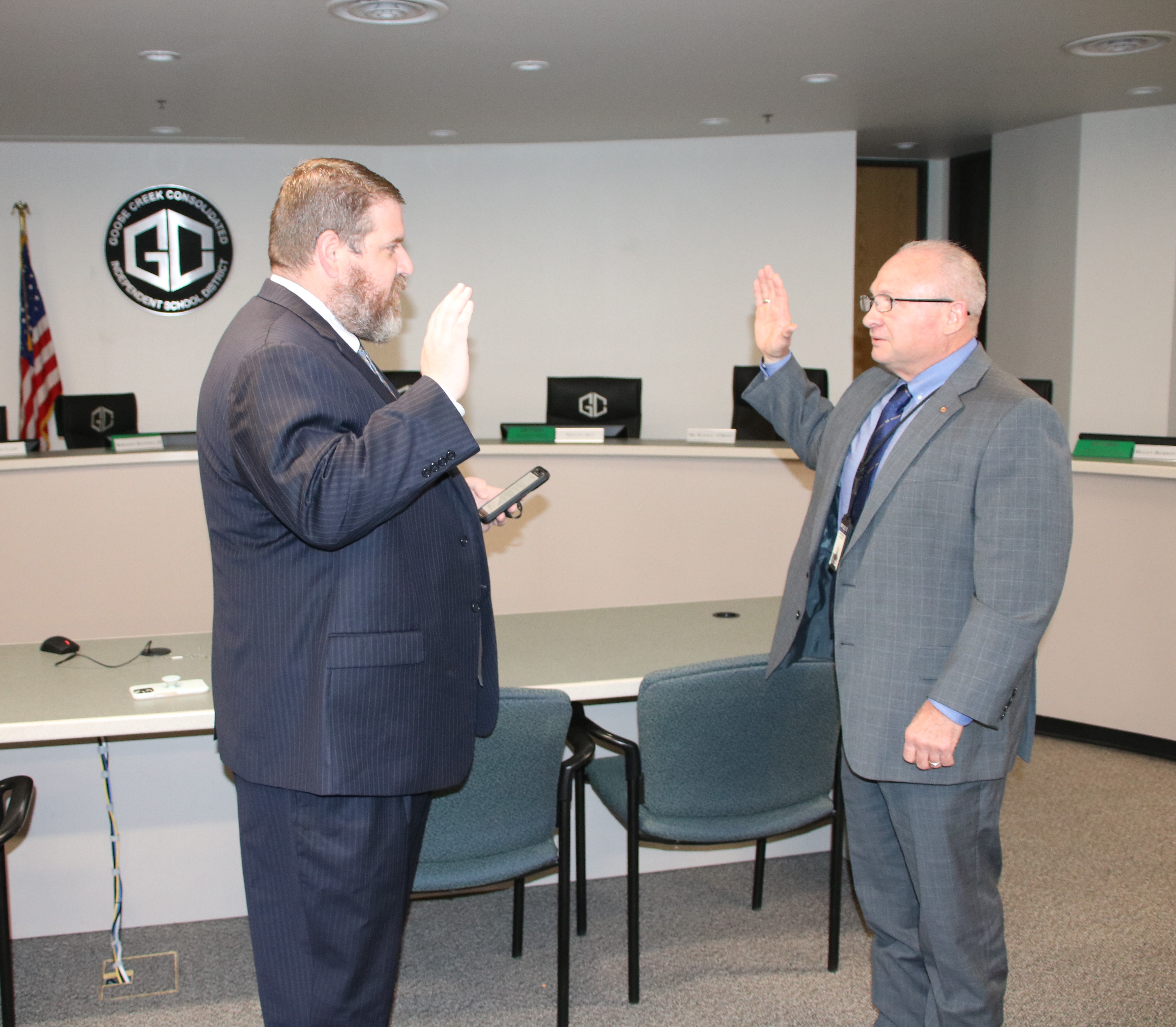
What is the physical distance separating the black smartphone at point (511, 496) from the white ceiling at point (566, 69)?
2787 millimetres

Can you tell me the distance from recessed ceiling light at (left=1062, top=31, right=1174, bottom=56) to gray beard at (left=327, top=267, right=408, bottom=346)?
424 centimetres

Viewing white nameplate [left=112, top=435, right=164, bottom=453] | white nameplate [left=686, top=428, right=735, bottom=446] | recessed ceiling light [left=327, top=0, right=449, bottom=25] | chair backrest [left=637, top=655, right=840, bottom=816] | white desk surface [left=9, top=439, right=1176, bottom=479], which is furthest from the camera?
white nameplate [left=686, top=428, right=735, bottom=446]

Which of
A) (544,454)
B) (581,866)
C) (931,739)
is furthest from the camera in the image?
(544,454)

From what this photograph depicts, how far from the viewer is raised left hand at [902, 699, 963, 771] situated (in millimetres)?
1774

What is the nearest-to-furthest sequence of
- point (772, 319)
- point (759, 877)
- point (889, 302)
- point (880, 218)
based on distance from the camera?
point (889, 302) < point (772, 319) < point (759, 877) < point (880, 218)

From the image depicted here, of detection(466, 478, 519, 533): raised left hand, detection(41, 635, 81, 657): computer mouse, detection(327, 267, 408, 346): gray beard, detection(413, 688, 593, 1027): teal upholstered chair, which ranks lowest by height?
detection(413, 688, 593, 1027): teal upholstered chair

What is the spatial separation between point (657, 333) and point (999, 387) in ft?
18.1

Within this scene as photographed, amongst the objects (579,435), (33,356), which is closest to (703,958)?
(579,435)

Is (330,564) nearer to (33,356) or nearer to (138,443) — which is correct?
(138,443)

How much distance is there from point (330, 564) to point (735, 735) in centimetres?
105

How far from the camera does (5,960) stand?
2053 mm

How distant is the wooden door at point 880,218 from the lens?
7.74 m

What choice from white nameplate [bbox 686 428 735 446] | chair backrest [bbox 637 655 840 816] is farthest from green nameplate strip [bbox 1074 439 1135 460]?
chair backrest [bbox 637 655 840 816]

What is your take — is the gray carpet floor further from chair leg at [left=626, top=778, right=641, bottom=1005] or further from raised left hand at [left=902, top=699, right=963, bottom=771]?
raised left hand at [left=902, top=699, right=963, bottom=771]
